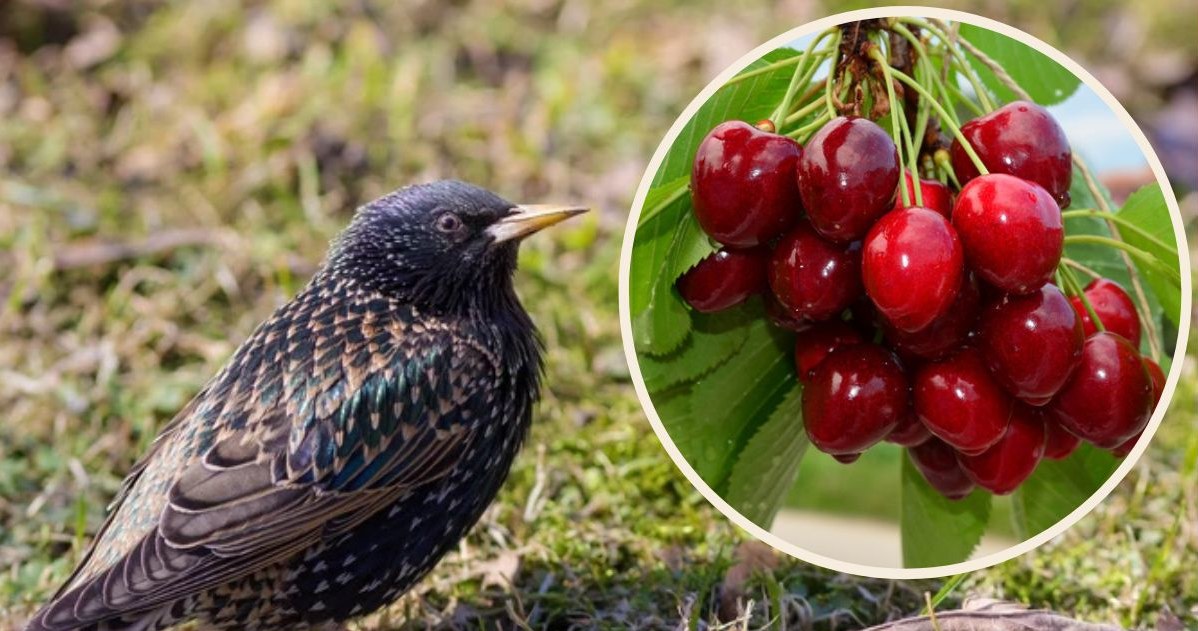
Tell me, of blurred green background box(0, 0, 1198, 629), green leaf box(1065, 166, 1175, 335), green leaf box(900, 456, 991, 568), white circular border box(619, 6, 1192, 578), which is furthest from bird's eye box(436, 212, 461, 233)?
green leaf box(1065, 166, 1175, 335)

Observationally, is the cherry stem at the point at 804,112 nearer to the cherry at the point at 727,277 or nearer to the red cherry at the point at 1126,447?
the cherry at the point at 727,277

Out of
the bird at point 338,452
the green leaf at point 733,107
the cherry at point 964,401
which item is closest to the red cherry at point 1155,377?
the cherry at point 964,401

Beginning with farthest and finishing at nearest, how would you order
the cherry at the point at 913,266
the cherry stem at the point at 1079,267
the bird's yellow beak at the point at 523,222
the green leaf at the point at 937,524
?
1. the bird's yellow beak at the point at 523,222
2. the green leaf at the point at 937,524
3. the cherry stem at the point at 1079,267
4. the cherry at the point at 913,266

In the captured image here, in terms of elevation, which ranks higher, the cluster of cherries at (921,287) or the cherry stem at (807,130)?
the cherry stem at (807,130)

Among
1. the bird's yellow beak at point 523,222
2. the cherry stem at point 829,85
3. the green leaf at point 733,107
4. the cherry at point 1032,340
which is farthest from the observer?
the bird's yellow beak at point 523,222

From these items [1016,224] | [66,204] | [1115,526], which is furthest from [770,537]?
[66,204]

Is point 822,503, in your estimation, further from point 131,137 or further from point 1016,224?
point 131,137
